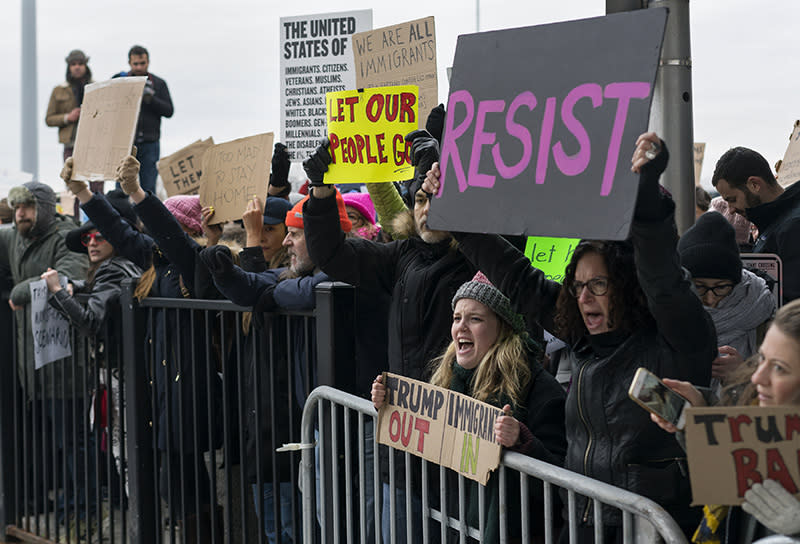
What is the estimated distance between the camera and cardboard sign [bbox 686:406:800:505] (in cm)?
220

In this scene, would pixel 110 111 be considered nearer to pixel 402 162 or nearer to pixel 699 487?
pixel 402 162

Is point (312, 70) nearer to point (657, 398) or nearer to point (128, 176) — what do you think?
point (128, 176)

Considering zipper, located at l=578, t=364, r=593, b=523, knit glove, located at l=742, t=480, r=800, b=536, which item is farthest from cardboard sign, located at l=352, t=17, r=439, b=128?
knit glove, located at l=742, t=480, r=800, b=536

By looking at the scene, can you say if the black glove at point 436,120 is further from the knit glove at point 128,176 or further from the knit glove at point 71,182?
the knit glove at point 71,182

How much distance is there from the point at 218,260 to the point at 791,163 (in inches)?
113

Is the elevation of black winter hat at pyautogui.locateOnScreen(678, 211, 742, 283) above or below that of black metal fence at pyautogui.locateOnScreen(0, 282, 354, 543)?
above

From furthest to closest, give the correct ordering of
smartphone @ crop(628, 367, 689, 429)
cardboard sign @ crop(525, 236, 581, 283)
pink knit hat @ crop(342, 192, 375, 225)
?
pink knit hat @ crop(342, 192, 375, 225) < cardboard sign @ crop(525, 236, 581, 283) < smartphone @ crop(628, 367, 689, 429)

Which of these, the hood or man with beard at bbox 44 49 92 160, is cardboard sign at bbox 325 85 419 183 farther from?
man with beard at bbox 44 49 92 160

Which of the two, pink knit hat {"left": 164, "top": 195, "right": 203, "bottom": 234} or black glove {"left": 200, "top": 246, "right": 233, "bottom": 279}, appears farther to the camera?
pink knit hat {"left": 164, "top": 195, "right": 203, "bottom": 234}

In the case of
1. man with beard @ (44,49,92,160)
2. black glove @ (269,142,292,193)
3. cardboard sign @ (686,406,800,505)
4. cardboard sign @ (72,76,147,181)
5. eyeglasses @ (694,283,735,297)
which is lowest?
cardboard sign @ (686,406,800,505)

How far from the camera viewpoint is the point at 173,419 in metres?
5.36

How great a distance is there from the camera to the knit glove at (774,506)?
2168 mm

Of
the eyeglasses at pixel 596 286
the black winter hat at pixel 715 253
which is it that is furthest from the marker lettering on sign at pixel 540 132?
the black winter hat at pixel 715 253

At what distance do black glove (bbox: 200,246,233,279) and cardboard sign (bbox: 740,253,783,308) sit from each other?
222 centimetres
